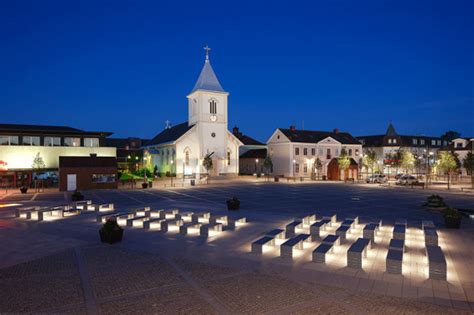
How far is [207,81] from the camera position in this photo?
6931 cm

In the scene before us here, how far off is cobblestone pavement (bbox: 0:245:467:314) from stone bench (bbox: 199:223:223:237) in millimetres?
4213

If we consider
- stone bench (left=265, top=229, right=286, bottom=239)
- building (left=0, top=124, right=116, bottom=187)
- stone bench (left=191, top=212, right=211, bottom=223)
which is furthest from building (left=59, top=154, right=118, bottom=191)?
stone bench (left=265, top=229, right=286, bottom=239)

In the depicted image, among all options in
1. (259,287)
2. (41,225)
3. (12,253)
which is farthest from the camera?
(41,225)

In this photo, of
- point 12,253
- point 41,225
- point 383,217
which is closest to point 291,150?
point 383,217

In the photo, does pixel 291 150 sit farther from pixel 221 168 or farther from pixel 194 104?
pixel 194 104

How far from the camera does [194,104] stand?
228 feet

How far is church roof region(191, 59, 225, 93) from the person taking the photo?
224 feet

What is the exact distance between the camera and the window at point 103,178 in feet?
149

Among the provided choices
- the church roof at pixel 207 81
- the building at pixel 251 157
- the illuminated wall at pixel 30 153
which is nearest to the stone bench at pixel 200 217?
the illuminated wall at pixel 30 153

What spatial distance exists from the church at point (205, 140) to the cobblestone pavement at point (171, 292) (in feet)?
171

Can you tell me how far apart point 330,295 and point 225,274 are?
11.1 feet

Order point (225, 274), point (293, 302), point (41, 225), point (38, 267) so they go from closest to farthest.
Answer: point (293, 302), point (225, 274), point (38, 267), point (41, 225)

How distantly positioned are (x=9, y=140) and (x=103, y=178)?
51.6 feet

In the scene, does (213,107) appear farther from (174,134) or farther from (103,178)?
(103,178)
